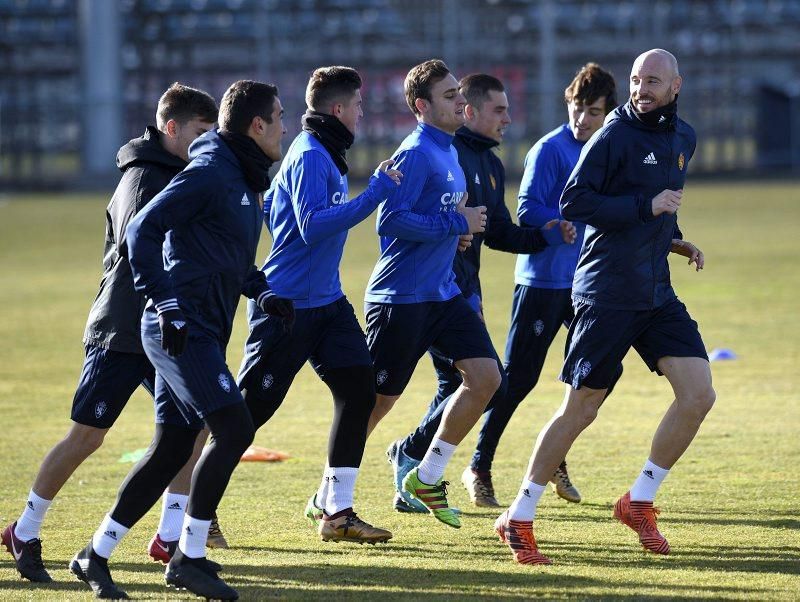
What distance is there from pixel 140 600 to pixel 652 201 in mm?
2726

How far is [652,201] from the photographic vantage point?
6.32m

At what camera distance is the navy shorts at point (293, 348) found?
22.1 ft

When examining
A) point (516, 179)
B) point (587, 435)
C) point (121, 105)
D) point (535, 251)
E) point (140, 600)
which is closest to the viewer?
point (140, 600)

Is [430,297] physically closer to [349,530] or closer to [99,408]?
[349,530]

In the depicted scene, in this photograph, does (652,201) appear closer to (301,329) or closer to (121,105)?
(301,329)

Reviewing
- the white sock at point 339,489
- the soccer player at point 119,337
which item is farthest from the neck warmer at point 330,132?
the white sock at point 339,489

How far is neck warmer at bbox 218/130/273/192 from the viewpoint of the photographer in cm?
587

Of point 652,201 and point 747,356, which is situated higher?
point 652,201

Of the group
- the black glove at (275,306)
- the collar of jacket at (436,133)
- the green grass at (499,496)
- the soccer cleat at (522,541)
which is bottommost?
the green grass at (499,496)

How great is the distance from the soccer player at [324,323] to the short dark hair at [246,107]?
73 centimetres

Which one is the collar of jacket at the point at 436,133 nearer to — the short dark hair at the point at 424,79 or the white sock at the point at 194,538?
the short dark hair at the point at 424,79

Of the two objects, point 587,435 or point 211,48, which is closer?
point 587,435

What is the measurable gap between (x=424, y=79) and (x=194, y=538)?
2677 mm

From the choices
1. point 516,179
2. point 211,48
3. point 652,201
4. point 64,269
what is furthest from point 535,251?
point 211,48
